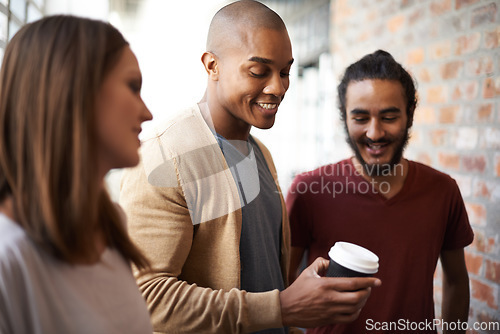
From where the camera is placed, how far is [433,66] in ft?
5.79

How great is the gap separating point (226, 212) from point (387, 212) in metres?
0.58

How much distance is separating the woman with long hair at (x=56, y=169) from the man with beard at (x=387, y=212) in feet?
2.72

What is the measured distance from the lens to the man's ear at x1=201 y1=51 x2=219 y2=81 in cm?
113

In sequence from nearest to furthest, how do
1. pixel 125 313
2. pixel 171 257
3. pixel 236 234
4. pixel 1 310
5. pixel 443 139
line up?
pixel 1 310
pixel 125 313
pixel 171 257
pixel 236 234
pixel 443 139

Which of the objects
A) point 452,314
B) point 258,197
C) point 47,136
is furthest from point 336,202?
point 47,136

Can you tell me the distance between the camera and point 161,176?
0.92 meters

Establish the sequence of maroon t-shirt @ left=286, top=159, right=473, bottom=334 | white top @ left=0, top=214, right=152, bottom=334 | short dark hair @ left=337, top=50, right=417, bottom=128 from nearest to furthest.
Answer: white top @ left=0, top=214, right=152, bottom=334 → maroon t-shirt @ left=286, top=159, right=473, bottom=334 → short dark hair @ left=337, top=50, right=417, bottom=128

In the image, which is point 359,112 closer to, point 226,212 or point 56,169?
point 226,212

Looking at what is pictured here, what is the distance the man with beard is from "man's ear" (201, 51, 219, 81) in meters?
0.47

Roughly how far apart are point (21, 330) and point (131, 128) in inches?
12.1

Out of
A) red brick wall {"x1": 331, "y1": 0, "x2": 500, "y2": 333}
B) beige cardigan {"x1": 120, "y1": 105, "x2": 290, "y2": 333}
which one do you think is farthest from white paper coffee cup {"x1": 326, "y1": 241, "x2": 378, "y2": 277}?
red brick wall {"x1": 331, "y1": 0, "x2": 500, "y2": 333}

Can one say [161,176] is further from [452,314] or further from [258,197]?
[452,314]

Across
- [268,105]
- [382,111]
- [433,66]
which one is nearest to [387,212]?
[382,111]

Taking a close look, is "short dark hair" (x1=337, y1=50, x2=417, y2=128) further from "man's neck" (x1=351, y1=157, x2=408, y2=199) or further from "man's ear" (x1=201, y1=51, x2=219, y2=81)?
"man's ear" (x1=201, y1=51, x2=219, y2=81)
